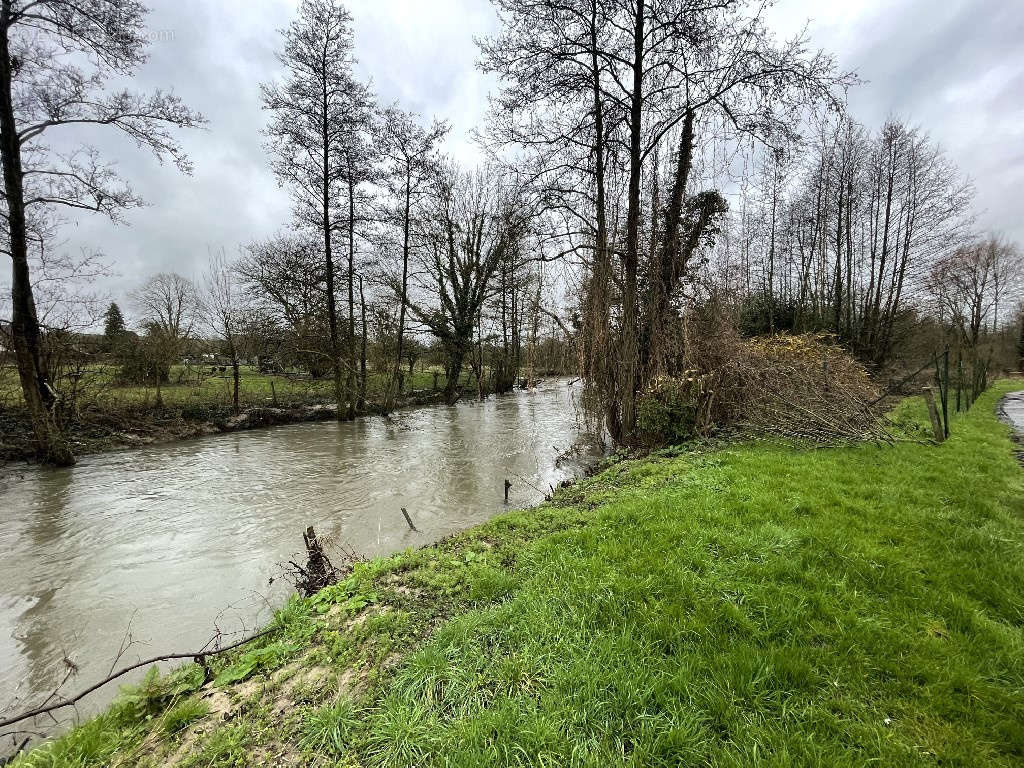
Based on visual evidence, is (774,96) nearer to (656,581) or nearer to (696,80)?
(696,80)

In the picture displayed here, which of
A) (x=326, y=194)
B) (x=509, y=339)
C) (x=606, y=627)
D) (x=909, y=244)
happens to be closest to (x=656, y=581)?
(x=606, y=627)

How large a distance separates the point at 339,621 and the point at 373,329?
728 inches

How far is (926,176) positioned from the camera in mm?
17047

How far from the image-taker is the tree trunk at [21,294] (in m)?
8.13

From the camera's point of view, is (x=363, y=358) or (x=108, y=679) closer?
(x=108, y=679)

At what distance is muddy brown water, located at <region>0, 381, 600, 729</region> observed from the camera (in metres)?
3.58

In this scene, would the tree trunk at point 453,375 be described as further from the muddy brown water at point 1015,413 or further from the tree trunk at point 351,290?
the muddy brown water at point 1015,413

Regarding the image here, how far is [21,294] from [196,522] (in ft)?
25.0

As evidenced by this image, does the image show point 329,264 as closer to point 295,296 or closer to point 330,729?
point 295,296

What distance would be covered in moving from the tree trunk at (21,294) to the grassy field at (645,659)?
10.5 metres

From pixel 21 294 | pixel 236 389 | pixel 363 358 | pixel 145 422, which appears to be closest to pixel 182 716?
pixel 21 294

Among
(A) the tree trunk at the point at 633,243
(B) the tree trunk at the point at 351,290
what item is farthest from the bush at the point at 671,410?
(B) the tree trunk at the point at 351,290

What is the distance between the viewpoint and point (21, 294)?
831 cm

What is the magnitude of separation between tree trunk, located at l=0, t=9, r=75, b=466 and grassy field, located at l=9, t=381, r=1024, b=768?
10492 millimetres
